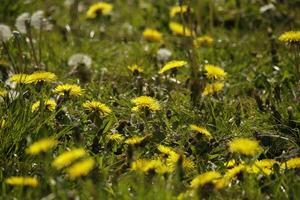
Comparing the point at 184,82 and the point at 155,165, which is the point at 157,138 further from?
the point at 184,82

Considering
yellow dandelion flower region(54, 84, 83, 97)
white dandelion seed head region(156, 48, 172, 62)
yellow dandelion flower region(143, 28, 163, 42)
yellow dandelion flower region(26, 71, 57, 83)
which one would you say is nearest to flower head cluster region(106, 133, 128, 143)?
yellow dandelion flower region(54, 84, 83, 97)

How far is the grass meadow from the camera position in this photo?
80.7 inches

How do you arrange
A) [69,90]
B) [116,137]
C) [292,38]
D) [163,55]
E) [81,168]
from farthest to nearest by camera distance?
[163,55]
[292,38]
[69,90]
[116,137]
[81,168]

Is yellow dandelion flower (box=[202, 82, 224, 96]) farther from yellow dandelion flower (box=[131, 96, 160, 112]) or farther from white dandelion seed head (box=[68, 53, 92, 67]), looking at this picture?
white dandelion seed head (box=[68, 53, 92, 67])

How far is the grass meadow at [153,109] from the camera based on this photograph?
2.05 m

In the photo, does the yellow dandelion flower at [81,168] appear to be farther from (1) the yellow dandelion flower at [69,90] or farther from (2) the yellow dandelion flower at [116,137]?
(1) the yellow dandelion flower at [69,90]

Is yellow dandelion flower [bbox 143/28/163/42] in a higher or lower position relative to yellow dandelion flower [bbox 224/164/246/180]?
lower

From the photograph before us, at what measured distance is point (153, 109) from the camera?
2559mm

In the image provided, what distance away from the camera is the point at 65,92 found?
261 centimetres

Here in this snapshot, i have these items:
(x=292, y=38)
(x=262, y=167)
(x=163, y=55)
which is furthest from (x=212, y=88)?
(x=163, y=55)

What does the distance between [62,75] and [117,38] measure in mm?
929

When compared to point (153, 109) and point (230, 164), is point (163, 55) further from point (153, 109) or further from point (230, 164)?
point (230, 164)

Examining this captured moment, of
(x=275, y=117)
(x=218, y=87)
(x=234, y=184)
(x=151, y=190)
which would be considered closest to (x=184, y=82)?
(x=218, y=87)

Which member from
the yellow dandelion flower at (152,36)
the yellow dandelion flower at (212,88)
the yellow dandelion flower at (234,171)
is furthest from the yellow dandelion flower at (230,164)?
the yellow dandelion flower at (152,36)
